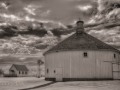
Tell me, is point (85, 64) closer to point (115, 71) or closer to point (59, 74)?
point (59, 74)

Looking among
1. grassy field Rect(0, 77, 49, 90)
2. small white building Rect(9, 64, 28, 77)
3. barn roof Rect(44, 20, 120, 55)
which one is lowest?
small white building Rect(9, 64, 28, 77)

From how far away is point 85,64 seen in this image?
3256 centimetres

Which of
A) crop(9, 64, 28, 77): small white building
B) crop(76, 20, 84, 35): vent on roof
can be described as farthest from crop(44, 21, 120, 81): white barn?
crop(9, 64, 28, 77): small white building

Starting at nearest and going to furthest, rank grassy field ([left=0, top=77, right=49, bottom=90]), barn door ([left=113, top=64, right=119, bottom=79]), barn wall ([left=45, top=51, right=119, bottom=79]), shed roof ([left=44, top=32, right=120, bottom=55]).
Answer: grassy field ([left=0, top=77, right=49, bottom=90]) → barn wall ([left=45, top=51, right=119, bottom=79]) → shed roof ([left=44, top=32, right=120, bottom=55]) → barn door ([left=113, top=64, right=119, bottom=79])

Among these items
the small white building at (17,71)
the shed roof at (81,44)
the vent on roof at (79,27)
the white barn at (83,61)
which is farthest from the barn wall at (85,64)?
the small white building at (17,71)

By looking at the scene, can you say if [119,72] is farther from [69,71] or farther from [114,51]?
[69,71]

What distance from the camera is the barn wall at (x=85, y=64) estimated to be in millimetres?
32597

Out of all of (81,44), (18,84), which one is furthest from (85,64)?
(18,84)

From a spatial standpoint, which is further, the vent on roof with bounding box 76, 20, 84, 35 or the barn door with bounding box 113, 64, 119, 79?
the vent on roof with bounding box 76, 20, 84, 35

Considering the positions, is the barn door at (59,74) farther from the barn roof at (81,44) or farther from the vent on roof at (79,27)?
the vent on roof at (79,27)

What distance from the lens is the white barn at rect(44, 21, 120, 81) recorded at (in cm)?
3266

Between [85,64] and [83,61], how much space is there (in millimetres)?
559

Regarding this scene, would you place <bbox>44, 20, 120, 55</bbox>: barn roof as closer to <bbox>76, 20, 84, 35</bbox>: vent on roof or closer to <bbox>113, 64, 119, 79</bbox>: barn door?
<bbox>76, 20, 84, 35</bbox>: vent on roof

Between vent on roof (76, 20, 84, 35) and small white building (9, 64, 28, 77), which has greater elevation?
vent on roof (76, 20, 84, 35)
